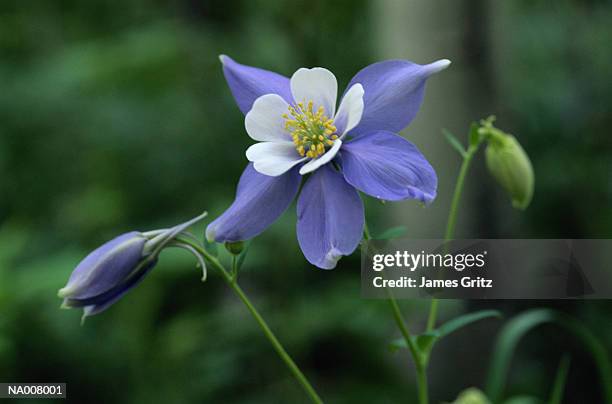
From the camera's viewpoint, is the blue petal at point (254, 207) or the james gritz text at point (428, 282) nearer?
the blue petal at point (254, 207)

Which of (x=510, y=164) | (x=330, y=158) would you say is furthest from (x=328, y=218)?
(x=510, y=164)

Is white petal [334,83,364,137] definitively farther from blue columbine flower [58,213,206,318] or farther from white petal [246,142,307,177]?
blue columbine flower [58,213,206,318]

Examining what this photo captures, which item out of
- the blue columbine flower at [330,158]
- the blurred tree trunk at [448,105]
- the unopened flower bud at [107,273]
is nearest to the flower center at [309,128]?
the blue columbine flower at [330,158]

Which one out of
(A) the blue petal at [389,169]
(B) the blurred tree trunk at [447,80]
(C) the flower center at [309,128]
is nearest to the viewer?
(A) the blue petal at [389,169]

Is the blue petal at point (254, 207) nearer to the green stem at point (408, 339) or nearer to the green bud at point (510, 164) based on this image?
the green stem at point (408, 339)

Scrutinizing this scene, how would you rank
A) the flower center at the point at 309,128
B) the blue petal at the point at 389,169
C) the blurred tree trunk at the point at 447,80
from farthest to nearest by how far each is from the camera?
1. the blurred tree trunk at the point at 447,80
2. the flower center at the point at 309,128
3. the blue petal at the point at 389,169

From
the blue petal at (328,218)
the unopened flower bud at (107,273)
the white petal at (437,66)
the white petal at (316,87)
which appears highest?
the white petal at (437,66)
